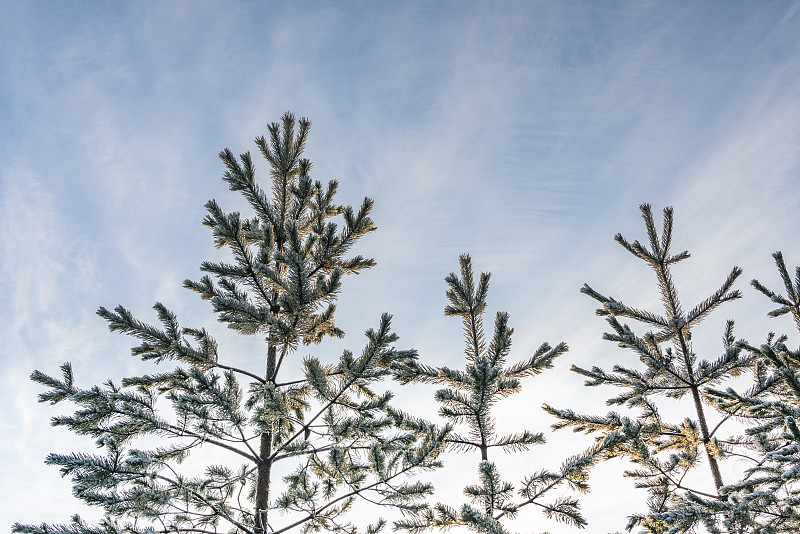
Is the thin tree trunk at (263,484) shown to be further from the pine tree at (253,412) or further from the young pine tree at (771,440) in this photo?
the young pine tree at (771,440)

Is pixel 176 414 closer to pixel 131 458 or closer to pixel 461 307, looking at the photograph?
pixel 131 458

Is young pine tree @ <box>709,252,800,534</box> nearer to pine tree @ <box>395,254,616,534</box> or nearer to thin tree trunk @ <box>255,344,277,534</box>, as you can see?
pine tree @ <box>395,254,616,534</box>

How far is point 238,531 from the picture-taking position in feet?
17.0

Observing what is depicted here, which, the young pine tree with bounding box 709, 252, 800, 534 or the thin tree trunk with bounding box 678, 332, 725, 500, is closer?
the young pine tree with bounding box 709, 252, 800, 534

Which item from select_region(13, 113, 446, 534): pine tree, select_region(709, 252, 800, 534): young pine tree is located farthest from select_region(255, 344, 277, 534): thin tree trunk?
select_region(709, 252, 800, 534): young pine tree

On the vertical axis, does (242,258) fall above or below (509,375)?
above

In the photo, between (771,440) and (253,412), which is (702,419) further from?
(253,412)

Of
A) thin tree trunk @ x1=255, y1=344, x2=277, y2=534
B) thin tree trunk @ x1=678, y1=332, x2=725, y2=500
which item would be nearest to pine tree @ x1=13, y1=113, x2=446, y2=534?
thin tree trunk @ x1=255, y1=344, x2=277, y2=534

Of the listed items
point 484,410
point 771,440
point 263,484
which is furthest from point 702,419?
point 263,484

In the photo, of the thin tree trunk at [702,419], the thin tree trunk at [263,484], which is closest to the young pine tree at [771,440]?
the thin tree trunk at [702,419]

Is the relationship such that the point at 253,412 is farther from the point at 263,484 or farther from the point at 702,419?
the point at 702,419

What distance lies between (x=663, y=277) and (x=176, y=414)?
6744 mm

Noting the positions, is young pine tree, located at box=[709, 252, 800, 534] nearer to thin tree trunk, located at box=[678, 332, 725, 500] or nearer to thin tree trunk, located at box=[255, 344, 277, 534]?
thin tree trunk, located at box=[678, 332, 725, 500]

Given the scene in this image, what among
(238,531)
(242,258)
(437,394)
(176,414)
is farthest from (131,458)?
(437,394)
